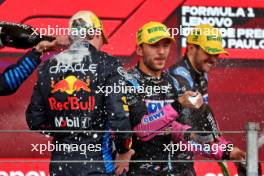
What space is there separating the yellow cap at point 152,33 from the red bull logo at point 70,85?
0.54m

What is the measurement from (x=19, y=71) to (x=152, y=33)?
2.17 feet

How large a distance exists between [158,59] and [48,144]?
1.95 feet

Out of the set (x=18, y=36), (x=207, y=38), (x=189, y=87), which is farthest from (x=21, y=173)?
(x=207, y=38)

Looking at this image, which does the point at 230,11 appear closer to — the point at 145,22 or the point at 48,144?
the point at 145,22

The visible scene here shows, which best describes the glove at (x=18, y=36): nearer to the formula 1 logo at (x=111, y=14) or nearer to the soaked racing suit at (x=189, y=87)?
the formula 1 logo at (x=111, y=14)

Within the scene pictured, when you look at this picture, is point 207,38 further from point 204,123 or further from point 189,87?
point 204,123

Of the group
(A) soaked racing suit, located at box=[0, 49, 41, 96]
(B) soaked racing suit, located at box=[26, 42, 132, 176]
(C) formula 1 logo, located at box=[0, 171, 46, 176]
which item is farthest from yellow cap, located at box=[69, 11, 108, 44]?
(C) formula 1 logo, located at box=[0, 171, 46, 176]

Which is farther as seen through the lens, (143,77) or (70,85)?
(143,77)

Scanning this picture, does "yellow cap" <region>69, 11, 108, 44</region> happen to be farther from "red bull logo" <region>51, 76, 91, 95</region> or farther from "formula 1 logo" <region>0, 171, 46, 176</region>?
"formula 1 logo" <region>0, 171, 46, 176</region>

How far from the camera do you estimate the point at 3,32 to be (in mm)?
3764

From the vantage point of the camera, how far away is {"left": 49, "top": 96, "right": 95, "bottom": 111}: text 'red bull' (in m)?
3.48

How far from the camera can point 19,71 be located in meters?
3.54

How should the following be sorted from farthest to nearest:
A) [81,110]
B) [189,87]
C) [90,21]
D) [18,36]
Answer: [189,87] → [18,36] → [90,21] → [81,110]

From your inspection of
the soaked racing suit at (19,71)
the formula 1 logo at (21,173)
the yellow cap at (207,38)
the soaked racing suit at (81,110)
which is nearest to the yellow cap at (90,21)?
the soaked racing suit at (81,110)
